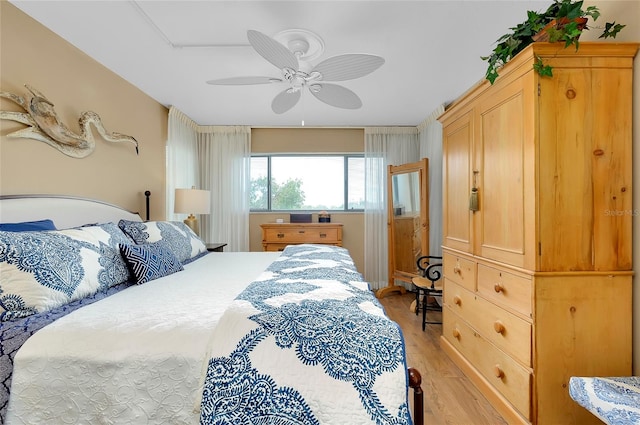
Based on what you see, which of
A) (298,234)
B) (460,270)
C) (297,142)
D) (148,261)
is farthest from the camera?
(297,142)

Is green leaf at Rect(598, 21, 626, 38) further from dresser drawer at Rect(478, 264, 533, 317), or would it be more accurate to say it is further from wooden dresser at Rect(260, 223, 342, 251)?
wooden dresser at Rect(260, 223, 342, 251)

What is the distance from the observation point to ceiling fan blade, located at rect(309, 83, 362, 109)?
90.3 inches

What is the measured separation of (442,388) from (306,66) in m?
2.52

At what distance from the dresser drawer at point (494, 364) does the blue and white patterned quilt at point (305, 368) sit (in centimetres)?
100

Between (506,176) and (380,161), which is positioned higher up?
(380,161)

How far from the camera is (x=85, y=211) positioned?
2295mm

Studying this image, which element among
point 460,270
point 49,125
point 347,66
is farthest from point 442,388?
point 49,125

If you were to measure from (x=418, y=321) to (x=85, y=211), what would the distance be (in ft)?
10.4

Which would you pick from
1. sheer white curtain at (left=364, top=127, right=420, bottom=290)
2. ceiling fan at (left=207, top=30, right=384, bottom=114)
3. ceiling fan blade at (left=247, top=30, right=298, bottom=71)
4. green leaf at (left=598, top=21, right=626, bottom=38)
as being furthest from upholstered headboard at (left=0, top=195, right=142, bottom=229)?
green leaf at (left=598, top=21, right=626, bottom=38)

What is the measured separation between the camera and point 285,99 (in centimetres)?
248

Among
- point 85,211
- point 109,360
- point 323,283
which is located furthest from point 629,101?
point 85,211

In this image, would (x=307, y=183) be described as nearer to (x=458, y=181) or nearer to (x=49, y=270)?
(x=458, y=181)

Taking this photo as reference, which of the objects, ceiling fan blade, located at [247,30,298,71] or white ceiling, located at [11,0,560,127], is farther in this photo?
white ceiling, located at [11,0,560,127]

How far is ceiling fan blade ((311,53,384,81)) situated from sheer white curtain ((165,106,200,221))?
2387 millimetres
